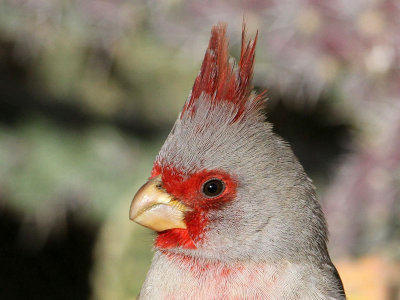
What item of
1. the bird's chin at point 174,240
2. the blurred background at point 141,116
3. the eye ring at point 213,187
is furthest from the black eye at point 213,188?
the blurred background at point 141,116

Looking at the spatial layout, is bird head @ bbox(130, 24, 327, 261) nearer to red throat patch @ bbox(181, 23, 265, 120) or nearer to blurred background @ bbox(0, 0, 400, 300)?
red throat patch @ bbox(181, 23, 265, 120)

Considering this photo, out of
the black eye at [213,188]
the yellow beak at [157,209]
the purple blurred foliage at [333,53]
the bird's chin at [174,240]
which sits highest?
the purple blurred foliage at [333,53]

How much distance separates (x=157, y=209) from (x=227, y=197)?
208 mm

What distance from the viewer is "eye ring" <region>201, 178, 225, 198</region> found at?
2.04m

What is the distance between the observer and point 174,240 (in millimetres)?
2055

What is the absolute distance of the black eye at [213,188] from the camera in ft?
6.70

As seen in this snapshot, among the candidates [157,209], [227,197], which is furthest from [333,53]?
[157,209]

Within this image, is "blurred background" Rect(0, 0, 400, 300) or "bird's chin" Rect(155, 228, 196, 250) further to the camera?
"blurred background" Rect(0, 0, 400, 300)

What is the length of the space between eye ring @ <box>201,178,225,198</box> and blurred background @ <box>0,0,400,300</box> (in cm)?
96

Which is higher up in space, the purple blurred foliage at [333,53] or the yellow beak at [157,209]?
the purple blurred foliage at [333,53]

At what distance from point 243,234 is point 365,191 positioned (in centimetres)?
115

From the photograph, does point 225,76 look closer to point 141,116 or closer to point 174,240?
point 174,240

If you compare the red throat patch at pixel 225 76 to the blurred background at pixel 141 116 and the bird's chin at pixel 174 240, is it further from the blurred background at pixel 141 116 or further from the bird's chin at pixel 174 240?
the blurred background at pixel 141 116

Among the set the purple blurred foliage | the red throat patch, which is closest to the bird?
the red throat patch
